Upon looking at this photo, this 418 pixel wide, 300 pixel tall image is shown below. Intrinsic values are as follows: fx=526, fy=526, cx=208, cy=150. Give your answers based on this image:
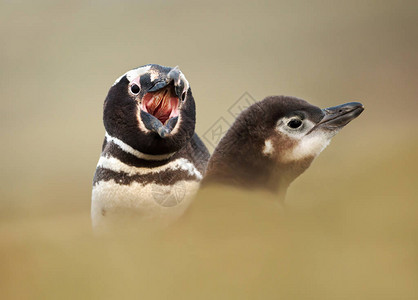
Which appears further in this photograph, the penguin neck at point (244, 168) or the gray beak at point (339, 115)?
the gray beak at point (339, 115)

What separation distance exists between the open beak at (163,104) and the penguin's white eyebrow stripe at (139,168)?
198 mm

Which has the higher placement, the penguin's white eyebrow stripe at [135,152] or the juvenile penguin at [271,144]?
the penguin's white eyebrow stripe at [135,152]

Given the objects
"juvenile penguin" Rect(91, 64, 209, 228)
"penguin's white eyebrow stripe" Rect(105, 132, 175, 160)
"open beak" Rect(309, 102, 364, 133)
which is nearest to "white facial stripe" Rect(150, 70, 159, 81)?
"juvenile penguin" Rect(91, 64, 209, 228)

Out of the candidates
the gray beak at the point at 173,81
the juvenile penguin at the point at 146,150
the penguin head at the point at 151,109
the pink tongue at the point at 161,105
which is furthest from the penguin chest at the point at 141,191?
the gray beak at the point at 173,81

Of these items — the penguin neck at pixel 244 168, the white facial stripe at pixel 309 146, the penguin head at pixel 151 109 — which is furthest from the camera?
the penguin head at pixel 151 109

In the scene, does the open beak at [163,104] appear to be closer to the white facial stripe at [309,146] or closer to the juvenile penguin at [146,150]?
the juvenile penguin at [146,150]

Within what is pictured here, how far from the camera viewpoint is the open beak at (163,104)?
2.07 metres

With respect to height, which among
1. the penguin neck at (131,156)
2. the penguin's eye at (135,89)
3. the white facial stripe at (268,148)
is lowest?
the white facial stripe at (268,148)

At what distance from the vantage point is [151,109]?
218cm

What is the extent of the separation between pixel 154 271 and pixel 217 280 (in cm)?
7

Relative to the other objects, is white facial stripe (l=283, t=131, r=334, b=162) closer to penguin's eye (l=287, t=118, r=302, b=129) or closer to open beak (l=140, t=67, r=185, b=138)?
penguin's eye (l=287, t=118, r=302, b=129)

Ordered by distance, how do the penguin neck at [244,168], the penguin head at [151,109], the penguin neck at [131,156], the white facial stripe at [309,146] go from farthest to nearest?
the penguin neck at [131,156] < the penguin head at [151,109] < the white facial stripe at [309,146] < the penguin neck at [244,168]

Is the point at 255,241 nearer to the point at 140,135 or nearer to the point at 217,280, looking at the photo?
the point at 217,280

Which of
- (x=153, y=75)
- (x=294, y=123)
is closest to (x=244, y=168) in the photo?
(x=294, y=123)
